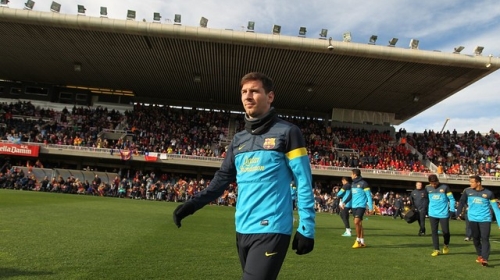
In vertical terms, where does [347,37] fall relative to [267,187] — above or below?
above

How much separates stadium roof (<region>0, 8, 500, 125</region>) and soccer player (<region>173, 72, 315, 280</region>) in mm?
23681

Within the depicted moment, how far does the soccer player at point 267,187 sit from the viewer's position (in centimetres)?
274

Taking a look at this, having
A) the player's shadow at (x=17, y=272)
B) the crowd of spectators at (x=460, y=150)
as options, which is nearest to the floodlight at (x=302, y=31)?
the crowd of spectators at (x=460, y=150)

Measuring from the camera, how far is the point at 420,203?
14664mm

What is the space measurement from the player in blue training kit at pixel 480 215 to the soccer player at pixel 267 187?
7.36 m

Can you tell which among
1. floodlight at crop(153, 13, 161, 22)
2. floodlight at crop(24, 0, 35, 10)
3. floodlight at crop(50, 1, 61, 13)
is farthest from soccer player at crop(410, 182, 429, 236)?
floodlight at crop(24, 0, 35, 10)

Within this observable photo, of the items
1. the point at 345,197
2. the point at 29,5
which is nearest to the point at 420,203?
the point at 345,197

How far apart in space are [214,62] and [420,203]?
19.6 metres

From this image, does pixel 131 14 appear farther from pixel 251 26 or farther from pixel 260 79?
pixel 260 79

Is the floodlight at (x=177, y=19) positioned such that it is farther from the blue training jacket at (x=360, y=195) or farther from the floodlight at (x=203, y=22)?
the blue training jacket at (x=360, y=195)

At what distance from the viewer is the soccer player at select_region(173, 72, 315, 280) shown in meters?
2.74

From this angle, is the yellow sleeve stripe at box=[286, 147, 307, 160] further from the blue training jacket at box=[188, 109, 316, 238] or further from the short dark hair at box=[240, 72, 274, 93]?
the short dark hair at box=[240, 72, 274, 93]

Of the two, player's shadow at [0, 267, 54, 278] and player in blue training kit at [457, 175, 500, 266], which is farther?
player in blue training kit at [457, 175, 500, 266]

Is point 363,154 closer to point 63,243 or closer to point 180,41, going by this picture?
point 180,41
